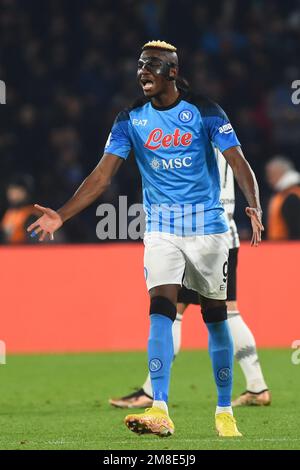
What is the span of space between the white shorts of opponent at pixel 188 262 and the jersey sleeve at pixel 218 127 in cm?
57

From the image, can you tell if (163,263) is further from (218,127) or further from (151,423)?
(151,423)

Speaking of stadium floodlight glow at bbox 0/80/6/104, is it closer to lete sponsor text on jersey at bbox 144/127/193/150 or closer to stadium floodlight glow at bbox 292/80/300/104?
stadium floodlight glow at bbox 292/80/300/104

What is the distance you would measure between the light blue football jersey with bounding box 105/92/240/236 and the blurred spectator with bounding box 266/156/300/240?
22.7 feet

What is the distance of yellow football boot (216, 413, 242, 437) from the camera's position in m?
7.72

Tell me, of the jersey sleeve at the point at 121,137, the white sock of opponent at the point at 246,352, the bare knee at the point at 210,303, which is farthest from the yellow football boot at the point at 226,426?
the white sock of opponent at the point at 246,352

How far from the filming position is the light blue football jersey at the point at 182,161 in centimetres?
783

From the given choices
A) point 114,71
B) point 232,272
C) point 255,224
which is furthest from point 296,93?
point 255,224

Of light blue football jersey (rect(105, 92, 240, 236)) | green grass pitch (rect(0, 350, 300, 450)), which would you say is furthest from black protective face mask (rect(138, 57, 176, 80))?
green grass pitch (rect(0, 350, 300, 450))

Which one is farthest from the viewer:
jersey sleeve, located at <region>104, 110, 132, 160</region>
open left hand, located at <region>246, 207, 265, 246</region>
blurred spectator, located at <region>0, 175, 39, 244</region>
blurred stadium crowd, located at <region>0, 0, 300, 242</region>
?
blurred stadium crowd, located at <region>0, 0, 300, 242</region>

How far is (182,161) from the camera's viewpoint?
784 centimetres

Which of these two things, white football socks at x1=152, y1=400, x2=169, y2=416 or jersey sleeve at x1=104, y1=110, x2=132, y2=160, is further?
jersey sleeve at x1=104, y1=110, x2=132, y2=160

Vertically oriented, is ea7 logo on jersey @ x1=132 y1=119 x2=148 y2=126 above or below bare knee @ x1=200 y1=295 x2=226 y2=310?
above

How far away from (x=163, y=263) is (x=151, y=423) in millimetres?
988

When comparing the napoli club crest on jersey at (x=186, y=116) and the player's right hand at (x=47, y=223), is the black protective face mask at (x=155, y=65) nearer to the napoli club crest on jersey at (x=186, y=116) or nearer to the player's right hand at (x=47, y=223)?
the napoli club crest on jersey at (x=186, y=116)
